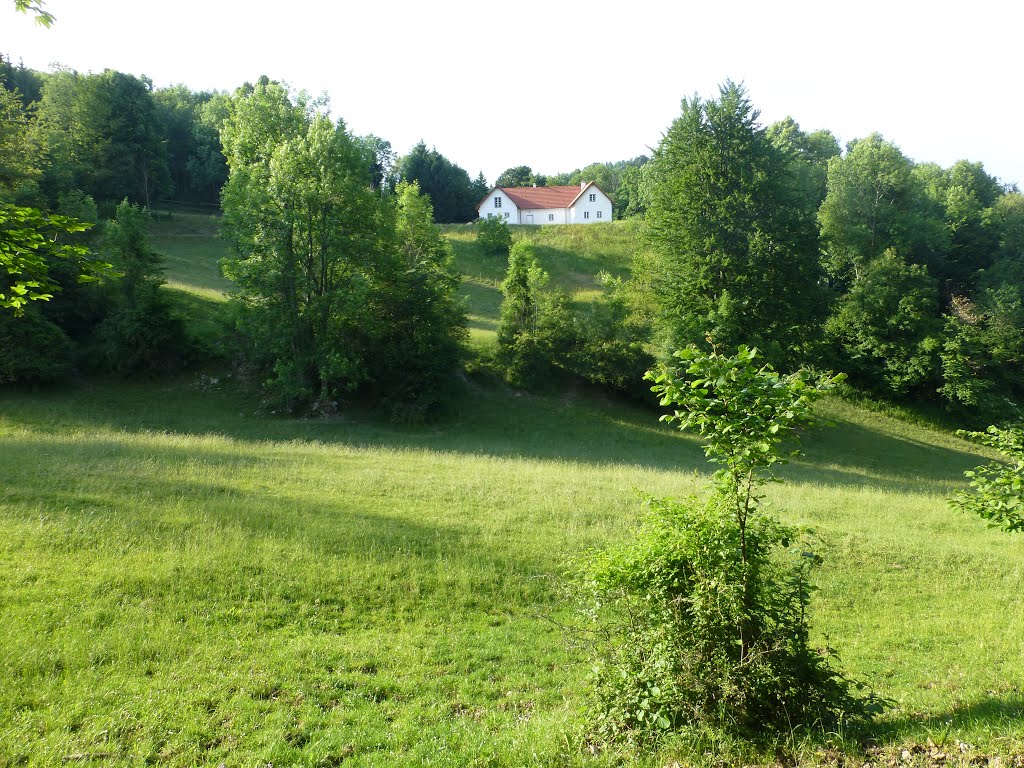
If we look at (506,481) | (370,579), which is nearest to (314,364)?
(506,481)

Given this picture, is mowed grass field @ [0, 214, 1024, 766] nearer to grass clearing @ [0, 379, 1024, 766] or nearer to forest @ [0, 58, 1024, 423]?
grass clearing @ [0, 379, 1024, 766]

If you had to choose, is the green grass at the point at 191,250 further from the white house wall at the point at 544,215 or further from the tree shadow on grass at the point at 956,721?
the tree shadow on grass at the point at 956,721

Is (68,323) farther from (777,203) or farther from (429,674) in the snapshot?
(777,203)

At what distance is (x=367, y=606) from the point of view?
927 cm

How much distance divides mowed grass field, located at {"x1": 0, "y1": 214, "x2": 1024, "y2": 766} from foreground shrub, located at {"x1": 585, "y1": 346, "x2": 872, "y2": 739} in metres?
0.43

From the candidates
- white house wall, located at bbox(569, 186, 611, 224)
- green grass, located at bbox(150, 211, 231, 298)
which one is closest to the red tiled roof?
white house wall, located at bbox(569, 186, 611, 224)

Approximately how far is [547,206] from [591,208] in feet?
19.1

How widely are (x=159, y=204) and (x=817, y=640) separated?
2968 inches

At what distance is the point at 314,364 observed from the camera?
30.2 m

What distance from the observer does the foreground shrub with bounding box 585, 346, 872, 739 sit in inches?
208

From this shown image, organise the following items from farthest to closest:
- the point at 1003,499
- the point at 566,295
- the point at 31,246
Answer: the point at 566,295 < the point at 1003,499 < the point at 31,246

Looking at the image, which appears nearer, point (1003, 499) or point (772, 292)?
point (1003, 499)

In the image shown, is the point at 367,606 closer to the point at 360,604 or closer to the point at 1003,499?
the point at 360,604

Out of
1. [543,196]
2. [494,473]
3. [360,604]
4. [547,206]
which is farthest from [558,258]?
[360,604]
